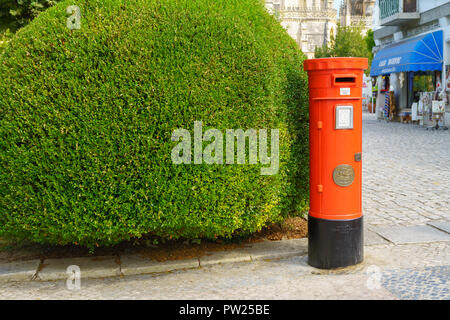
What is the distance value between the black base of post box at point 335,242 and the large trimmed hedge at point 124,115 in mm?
643

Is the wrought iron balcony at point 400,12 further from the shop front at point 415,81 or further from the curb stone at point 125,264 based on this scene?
the curb stone at point 125,264

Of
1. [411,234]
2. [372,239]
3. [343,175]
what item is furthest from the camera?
[411,234]

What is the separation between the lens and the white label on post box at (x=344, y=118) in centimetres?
438

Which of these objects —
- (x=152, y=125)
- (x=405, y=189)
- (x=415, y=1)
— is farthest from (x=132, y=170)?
(x=415, y=1)

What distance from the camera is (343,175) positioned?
14.6 feet

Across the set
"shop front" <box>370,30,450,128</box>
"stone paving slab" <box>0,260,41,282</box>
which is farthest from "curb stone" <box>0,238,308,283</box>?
"shop front" <box>370,30,450,128</box>

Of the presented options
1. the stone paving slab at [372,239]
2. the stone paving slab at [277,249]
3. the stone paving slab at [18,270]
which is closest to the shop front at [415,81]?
the stone paving slab at [372,239]

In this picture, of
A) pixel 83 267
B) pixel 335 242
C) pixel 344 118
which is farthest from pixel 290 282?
pixel 83 267

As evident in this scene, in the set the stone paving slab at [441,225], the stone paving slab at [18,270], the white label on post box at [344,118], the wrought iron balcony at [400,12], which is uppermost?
the wrought iron balcony at [400,12]

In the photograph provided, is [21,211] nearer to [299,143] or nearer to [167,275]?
[167,275]

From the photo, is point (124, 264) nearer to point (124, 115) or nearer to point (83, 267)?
point (83, 267)

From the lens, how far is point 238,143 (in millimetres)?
4355

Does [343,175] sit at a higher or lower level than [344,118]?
lower

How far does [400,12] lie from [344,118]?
20.4 m
